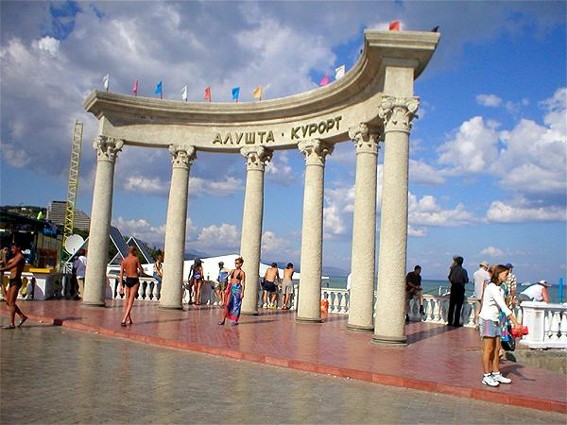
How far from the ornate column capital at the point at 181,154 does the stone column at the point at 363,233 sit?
766 cm

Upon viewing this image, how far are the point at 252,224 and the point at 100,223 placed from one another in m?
5.77

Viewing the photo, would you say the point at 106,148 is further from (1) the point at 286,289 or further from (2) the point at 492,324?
(2) the point at 492,324

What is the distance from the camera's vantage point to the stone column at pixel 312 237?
19234 mm

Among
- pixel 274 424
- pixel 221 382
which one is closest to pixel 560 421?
pixel 274 424

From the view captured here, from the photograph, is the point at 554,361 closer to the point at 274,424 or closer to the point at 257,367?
the point at 257,367

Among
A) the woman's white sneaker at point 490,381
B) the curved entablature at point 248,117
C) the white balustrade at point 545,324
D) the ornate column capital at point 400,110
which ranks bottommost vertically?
the woman's white sneaker at point 490,381

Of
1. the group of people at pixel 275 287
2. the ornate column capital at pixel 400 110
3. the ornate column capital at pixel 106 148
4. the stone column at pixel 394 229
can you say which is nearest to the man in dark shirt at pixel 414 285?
the group of people at pixel 275 287

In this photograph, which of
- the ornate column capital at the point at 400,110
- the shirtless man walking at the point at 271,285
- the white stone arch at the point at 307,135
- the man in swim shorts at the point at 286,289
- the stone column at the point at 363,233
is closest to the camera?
the white stone arch at the point at 307,135

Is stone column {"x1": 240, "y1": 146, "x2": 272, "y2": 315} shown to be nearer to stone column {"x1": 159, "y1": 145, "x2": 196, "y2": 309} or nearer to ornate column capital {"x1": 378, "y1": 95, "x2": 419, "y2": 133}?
stone column {"x1": 159, "y1": 145, "x2": 196, "y2": 309}

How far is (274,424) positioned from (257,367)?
400cm

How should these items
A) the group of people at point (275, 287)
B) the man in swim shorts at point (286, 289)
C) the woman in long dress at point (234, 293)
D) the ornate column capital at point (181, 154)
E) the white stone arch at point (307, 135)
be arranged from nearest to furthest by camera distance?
the white stone arch at point (307, 135)
the woman in long dress at point (234, 293)
the ornate column capital at point (181, 154)
the group of people at point (275, 287)
the man in swim shorts at point (286, 289)

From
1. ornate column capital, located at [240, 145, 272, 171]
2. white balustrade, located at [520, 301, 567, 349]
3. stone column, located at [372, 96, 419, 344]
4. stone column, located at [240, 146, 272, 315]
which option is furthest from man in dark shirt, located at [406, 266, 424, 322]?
stone column, located at [372, 96, 419, 344]

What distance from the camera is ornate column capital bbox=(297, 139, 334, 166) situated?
773 inches

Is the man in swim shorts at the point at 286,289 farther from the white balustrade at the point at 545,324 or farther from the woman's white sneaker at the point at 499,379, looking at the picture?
the woman's white sneaker at the point at 499,379
